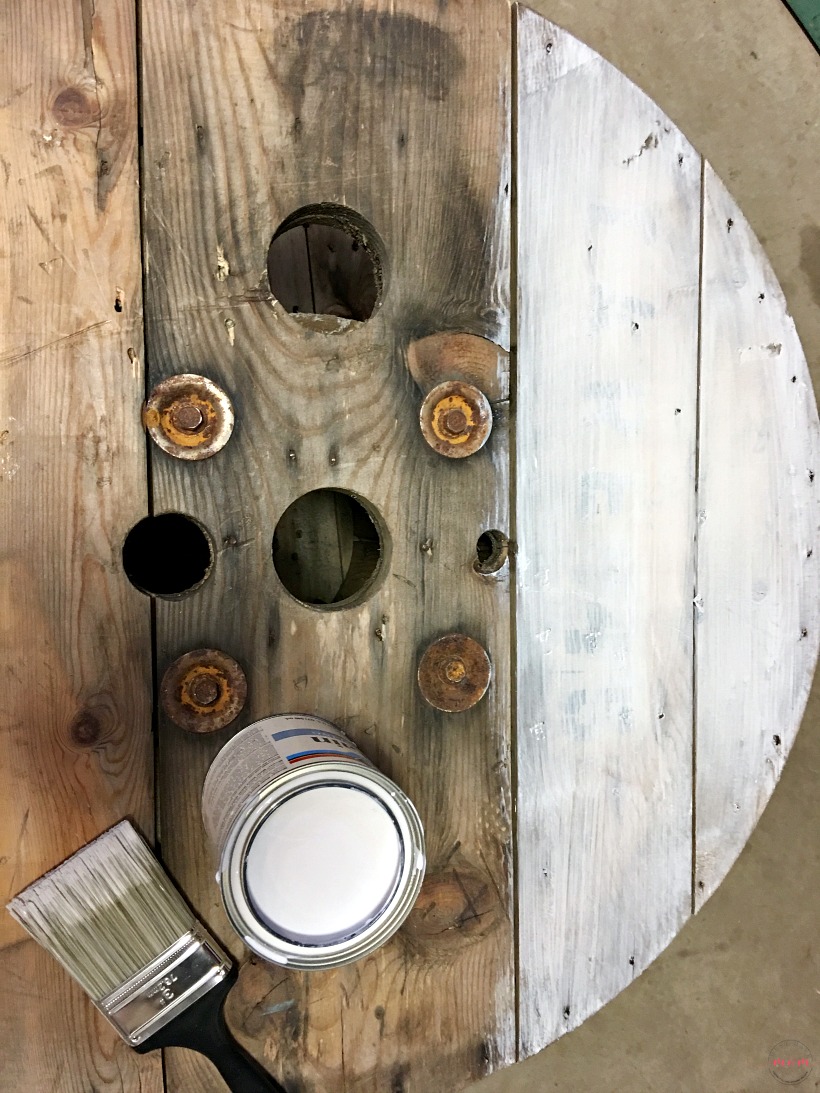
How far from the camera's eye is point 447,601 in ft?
3.26

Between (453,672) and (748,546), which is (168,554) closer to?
(453,672)

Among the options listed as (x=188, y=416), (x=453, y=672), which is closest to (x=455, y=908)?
(x=453, y=672)

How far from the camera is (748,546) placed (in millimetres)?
1058

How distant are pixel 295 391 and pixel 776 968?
177 cm

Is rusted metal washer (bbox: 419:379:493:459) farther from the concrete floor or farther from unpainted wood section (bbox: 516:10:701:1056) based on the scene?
the concrete floor

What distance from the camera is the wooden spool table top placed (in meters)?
0.87

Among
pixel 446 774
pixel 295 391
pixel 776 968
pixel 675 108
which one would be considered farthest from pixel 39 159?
pixel 776 968

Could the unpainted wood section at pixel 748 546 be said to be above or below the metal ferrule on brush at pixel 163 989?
above

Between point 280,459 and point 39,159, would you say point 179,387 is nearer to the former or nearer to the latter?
point 280,459

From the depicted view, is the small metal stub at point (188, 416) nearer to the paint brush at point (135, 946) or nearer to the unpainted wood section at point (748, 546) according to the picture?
the paint brush at point (135, 946)

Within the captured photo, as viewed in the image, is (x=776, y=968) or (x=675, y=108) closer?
(x=675, y=108)

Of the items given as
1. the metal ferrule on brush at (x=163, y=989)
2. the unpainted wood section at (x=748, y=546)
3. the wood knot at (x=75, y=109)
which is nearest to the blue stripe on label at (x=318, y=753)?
the metal ferrule on brush at (x=163, y=989)

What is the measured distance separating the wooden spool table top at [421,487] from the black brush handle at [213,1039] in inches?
1.7

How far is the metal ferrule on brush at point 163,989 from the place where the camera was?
860mm
